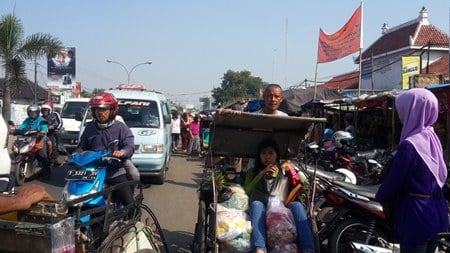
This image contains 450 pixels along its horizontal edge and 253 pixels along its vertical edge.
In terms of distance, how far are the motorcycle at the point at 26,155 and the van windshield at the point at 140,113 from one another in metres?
1.86

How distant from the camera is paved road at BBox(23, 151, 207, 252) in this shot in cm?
615

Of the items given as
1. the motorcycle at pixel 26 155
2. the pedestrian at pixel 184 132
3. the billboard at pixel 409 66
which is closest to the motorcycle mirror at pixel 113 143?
the motorcycle at pixel 26 155

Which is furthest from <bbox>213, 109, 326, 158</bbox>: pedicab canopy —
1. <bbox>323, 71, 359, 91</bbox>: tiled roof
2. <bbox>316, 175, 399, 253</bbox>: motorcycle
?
<bbox>323, 71, 359, 91</bbox>: tiled roof

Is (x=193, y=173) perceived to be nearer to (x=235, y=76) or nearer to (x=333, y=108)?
(x=333, y=108)

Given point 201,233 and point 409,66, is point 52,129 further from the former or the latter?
point 409,66

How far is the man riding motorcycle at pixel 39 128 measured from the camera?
9867 mm

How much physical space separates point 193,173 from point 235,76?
3218 inches

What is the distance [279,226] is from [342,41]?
44.5 ft

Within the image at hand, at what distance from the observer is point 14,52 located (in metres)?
17.6

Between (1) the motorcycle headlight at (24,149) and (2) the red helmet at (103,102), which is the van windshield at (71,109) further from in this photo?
(2) the red helmet at (103,102)

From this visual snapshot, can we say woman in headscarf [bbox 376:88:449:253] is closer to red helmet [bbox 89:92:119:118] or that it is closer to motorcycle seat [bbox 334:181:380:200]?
motorcycle seat [bbox 334:181:380:200]

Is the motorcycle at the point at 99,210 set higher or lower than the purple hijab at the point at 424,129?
lower

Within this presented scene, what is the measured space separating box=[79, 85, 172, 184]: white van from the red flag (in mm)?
8269

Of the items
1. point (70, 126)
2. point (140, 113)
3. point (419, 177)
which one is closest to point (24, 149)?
point (140, 113)
